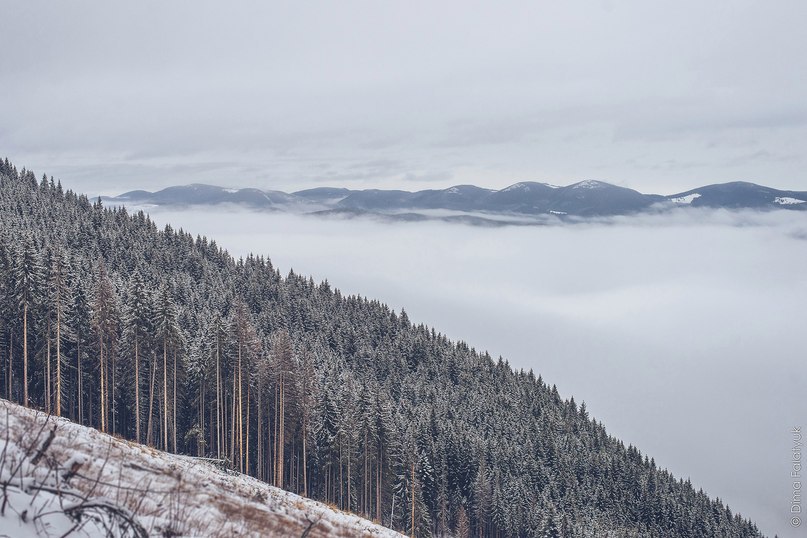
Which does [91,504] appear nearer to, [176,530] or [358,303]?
[176,530]

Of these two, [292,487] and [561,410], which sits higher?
[292,487]

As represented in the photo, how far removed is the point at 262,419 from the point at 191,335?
19.2 m

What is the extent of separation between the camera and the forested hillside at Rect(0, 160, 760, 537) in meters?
54.1

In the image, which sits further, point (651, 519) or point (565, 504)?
point (651, 519)

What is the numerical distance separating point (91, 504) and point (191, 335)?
76.8 m

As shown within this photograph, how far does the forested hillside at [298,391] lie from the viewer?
2131 inches

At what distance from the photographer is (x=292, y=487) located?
66.5 metres

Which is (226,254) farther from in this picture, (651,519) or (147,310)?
(651,519)

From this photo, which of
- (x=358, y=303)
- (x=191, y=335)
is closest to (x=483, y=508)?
(x=191, y=335)

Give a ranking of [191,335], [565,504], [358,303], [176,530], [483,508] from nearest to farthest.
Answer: [176,530] < [191,335] < [483,508] < [565,504] < [358,303]

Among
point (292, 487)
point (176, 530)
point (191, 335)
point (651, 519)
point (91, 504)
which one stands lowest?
point (651, 519)

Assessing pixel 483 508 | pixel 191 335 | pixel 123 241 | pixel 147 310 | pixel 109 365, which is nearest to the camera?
pixel 147 310

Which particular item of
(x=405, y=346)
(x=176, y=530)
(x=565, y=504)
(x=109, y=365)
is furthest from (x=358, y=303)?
(x=176, y=530)

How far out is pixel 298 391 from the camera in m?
63.1
